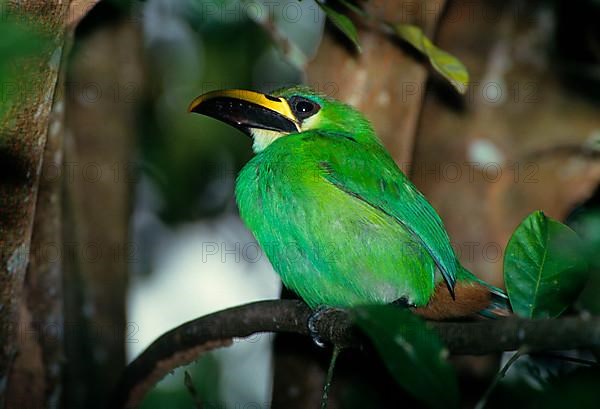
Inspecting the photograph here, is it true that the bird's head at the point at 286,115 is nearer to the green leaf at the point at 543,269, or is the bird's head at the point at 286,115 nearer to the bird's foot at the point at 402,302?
the bird's foot at the point at 402,302

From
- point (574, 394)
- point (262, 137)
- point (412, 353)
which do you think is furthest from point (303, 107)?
point (574, 394)

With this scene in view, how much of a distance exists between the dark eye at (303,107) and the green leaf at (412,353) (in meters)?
2.02

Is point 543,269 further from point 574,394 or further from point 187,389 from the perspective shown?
point 187,389

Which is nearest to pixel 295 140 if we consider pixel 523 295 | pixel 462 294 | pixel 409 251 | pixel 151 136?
pixel 409 251

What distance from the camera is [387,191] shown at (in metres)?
3.29

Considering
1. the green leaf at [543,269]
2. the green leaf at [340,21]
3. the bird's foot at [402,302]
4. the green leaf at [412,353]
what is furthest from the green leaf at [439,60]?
the green leaf at [412,353]

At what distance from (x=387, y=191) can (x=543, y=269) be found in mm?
1182

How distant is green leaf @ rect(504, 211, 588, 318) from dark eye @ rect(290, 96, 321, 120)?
62.8 inches

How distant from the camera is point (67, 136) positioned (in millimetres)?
4164

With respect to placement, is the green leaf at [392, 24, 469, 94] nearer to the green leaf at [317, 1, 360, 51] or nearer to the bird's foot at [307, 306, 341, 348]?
the green leaf at [317, 1, 360, 51]

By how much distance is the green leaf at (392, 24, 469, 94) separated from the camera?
3.22m

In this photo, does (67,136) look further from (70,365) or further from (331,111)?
(331,111)

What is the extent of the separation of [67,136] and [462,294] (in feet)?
6.87

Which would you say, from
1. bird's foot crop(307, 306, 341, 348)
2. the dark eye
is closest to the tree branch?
bird's foot crop(307, 306, 341, 348)
